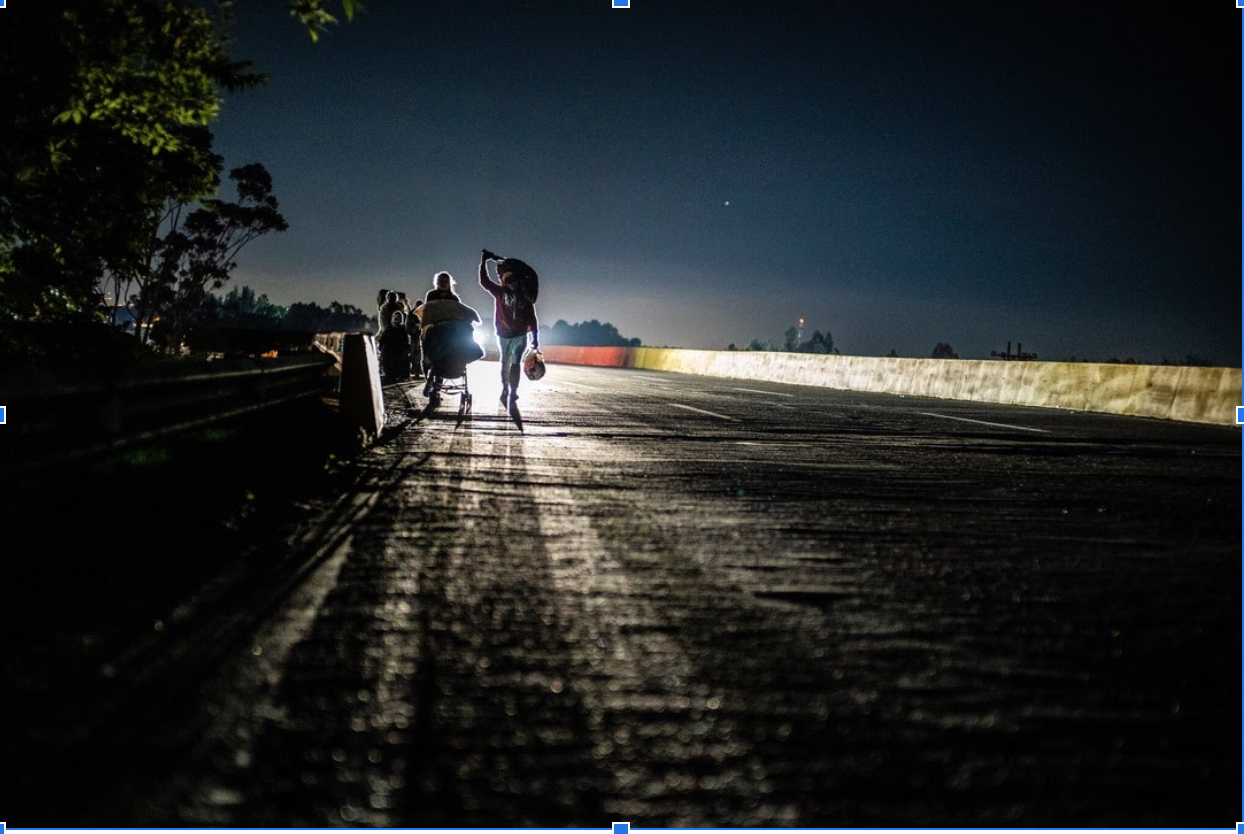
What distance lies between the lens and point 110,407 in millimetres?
5262

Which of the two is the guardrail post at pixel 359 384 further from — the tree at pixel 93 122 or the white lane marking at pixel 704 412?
the tree at pixel 93 122

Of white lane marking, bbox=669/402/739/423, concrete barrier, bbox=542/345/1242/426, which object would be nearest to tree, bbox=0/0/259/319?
white lane marking, bbox=669/402/739/423

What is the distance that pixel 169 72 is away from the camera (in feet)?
41.5

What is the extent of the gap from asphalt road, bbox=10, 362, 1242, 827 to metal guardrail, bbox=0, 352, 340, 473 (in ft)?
4.09

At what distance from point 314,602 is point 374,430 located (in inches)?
251

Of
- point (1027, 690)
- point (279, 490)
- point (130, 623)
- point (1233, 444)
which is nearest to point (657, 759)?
point (1027, 690)

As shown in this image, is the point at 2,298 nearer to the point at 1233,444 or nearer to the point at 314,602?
the point at 314,602

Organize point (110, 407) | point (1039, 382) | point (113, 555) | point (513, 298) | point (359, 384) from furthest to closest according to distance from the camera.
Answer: point (1039, 382), point (513, 298), point (359, 384), point (110, 407), point (113, 555)

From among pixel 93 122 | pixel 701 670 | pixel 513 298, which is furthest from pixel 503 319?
pixel 701 670

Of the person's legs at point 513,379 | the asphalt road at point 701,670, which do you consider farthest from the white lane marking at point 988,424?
the person's legs at point 513,379

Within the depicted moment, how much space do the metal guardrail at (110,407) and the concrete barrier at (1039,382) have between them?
15618mm

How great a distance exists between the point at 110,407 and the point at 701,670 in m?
3.97

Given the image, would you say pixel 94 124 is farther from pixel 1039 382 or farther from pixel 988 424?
pixel 1039 382

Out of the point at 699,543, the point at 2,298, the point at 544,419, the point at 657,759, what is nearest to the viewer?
the point at 657,759
